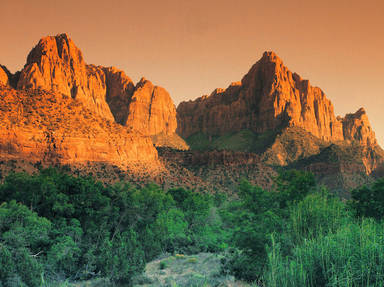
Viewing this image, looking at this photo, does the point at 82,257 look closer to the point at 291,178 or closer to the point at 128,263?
the point at 128,263

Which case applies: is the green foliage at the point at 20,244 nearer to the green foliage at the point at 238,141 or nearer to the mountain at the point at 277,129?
the mountain at the point at 277,129

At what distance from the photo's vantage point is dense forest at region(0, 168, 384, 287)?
9.61 metres

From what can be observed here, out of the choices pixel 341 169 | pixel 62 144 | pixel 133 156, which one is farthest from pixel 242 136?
pixel 62 144

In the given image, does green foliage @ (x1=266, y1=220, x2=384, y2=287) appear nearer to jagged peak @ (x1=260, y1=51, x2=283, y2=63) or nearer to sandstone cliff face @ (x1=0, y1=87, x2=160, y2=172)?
sandstone cliff face @ (x1=0, y1=87, x2=160, y2=172)

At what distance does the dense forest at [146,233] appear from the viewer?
961cm

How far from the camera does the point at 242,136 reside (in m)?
160

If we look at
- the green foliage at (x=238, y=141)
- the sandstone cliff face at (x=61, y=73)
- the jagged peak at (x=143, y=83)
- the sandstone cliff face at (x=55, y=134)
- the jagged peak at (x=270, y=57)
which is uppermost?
the jagged peak at (x=270, y=57)

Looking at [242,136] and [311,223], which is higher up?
[242,136]

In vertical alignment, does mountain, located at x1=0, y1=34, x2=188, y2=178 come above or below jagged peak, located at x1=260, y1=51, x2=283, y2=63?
below

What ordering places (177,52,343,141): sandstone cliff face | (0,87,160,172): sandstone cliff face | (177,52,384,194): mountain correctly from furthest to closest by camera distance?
1. (177,52,343,141): sandstone cliff face
2. (177,52,384,194): mountain
3. (0,87,160,172): sandstone cliff face

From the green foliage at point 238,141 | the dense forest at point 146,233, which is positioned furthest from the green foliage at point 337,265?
the green foliage at point 238,141

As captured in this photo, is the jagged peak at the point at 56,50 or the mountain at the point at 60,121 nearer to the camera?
the mountain at the point at 60,121

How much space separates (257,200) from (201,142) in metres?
157

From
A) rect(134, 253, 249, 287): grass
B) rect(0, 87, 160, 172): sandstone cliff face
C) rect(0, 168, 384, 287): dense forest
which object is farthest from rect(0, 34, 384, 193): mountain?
rect(134, 253, 249, 287): grass
